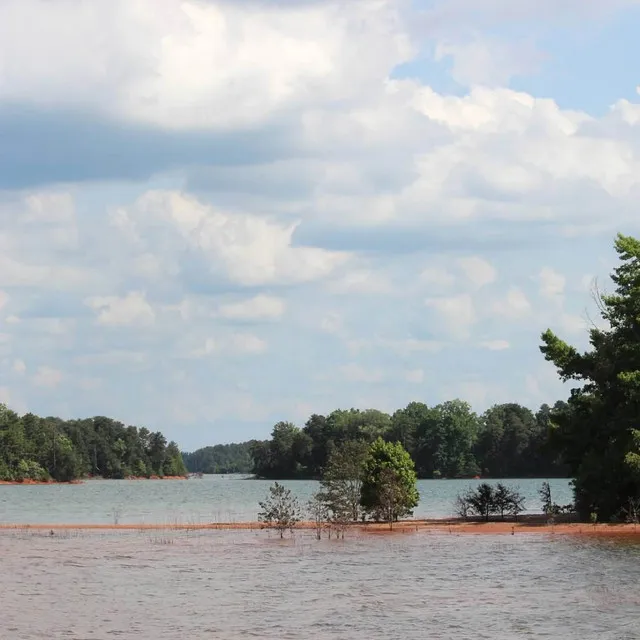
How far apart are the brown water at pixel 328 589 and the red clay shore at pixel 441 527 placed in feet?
9.01

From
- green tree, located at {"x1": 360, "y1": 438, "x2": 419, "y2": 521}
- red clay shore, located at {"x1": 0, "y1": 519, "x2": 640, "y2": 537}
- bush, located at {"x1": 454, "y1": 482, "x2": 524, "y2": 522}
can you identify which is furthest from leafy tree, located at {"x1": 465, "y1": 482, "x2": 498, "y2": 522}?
green tree, located at {"x1": 360, "y1": 438, "x2": 419, "y2": 521}

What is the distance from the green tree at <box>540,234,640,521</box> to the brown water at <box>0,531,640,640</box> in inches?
225

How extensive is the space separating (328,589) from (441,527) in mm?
24970

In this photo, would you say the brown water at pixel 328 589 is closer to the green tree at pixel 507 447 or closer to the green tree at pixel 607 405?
the green tree at pixel 607 405

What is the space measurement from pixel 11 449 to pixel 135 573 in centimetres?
16763

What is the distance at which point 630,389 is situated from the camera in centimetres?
5322

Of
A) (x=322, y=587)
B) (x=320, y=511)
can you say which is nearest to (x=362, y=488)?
(x=320, y=511)

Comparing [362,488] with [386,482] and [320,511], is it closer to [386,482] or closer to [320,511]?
[386,482]

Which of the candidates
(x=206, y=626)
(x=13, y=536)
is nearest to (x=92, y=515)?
(x=13, y=536)

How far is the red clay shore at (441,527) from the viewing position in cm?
5269

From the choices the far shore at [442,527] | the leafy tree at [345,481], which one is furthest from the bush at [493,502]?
the leafy tree at [345,481]

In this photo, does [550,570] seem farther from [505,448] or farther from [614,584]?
[505,448]

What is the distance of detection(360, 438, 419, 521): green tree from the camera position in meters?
58.9

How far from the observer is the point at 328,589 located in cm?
3459
